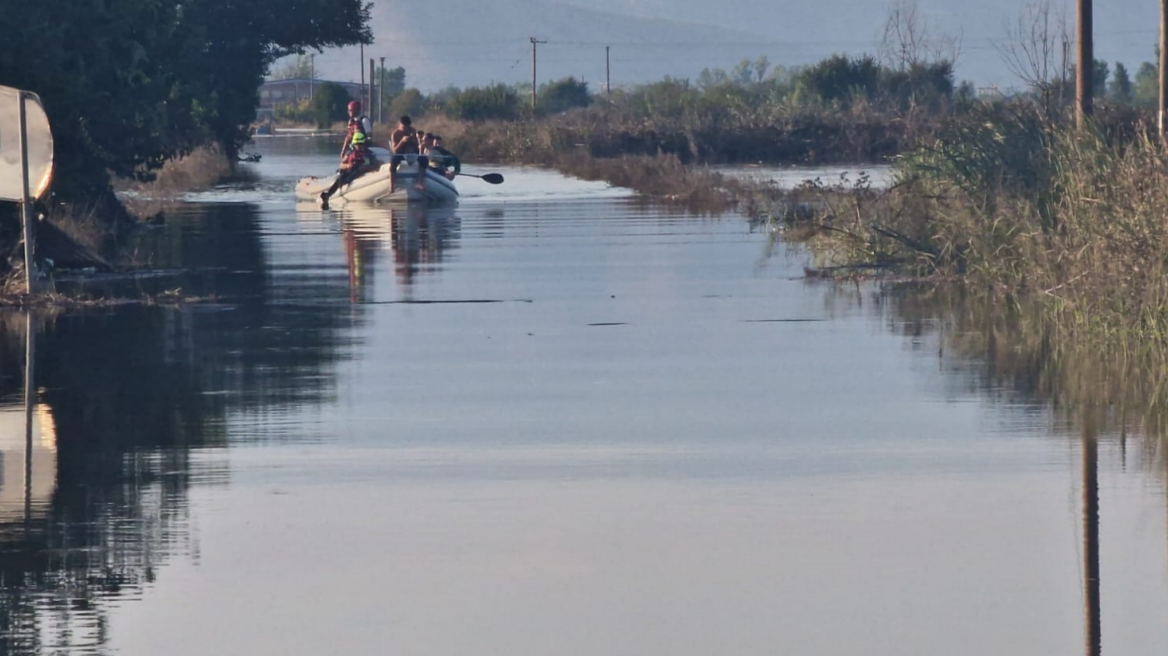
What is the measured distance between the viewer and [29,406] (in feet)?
41.7

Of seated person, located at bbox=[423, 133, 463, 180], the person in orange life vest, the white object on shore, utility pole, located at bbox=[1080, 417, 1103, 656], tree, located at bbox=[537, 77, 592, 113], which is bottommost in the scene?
utility pole, located at bbox=[1080, 417, 1103, 656]

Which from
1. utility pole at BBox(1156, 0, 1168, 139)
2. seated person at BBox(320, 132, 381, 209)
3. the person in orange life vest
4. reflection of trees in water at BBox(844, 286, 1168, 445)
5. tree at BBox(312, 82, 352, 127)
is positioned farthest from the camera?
tree at BBox(312, 82, 352, 127)

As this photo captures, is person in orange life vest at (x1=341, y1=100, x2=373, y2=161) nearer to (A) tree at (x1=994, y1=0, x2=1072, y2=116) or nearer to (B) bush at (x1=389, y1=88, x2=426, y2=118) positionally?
(A) tree at (x1=994, y1=0, x2=1072, y2=116)

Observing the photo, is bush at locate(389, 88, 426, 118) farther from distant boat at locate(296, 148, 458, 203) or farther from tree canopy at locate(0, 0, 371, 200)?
distant boat at locate(296, 148, 458, 203)

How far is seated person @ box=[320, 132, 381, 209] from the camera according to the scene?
124 ft

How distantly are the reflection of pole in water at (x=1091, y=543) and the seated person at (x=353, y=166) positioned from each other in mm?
27612

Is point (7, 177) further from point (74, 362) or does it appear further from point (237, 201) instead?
point (237, 201)

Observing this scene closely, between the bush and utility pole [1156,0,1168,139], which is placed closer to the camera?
utility pole [1156,0,1168,139]

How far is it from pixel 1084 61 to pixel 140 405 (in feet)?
44.9

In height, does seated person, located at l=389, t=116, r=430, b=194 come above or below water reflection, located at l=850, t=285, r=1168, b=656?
→ above

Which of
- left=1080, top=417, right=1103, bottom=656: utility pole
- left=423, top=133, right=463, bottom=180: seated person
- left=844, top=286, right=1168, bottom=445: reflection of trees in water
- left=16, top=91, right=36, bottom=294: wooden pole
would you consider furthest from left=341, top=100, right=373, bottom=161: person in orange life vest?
left=1080, top=417, right=1103, bottom=656: utility pole

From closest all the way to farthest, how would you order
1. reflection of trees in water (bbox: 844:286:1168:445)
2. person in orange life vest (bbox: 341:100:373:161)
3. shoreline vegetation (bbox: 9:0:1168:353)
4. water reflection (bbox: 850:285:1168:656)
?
water reflection (bbox: 850:285:1168:656) → reflection of trees in water (bbox: 844:286:1168:445) → shoreline vegetation (bbox: 9:0:1168:353) → person in orange life vest (bbox: 341:100:373:161)

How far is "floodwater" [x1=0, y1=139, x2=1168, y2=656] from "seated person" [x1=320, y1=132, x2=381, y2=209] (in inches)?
756

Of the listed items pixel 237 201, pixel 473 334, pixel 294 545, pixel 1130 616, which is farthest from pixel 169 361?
pixel 237 201
